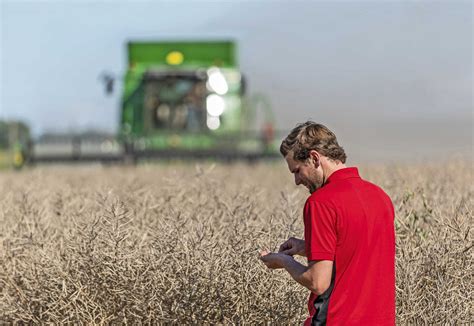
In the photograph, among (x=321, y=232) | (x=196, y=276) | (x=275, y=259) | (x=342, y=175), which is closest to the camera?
(x=321, y=232)

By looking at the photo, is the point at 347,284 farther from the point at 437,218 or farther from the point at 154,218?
the point at 154,218

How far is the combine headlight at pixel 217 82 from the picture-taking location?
1895 centimetres

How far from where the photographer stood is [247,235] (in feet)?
15.0

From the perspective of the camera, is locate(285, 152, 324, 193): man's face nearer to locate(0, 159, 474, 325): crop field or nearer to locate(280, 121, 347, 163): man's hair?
locate(280, 121, 347, 163): man's hair

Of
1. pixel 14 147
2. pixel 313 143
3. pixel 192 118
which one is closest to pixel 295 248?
pixel 313 143

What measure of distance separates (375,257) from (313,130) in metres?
0.52

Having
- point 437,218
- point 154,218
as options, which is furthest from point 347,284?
point 154,218

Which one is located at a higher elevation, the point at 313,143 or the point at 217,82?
the point at 217,82

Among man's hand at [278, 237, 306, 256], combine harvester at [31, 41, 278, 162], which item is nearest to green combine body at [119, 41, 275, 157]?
combine harvester at [31, 41, 278, 162]

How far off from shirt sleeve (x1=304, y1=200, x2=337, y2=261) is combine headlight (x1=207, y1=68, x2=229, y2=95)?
15.9 meters

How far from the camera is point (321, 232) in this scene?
3061 mm

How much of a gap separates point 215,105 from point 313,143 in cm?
1576

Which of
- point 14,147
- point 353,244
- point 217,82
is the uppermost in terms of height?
point 217,82

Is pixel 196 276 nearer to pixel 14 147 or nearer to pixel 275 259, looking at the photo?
pixel 275 259
